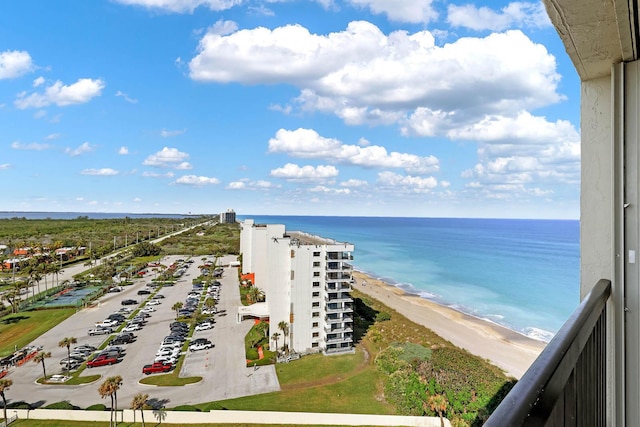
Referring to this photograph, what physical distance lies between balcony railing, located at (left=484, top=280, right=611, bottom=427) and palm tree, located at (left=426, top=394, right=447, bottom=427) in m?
8.95

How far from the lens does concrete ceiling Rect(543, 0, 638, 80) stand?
0.90 m

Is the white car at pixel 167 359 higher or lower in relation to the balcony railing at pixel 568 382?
lower

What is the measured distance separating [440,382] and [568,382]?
36.0ft

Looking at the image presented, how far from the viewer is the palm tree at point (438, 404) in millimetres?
8695

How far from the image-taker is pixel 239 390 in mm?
10117

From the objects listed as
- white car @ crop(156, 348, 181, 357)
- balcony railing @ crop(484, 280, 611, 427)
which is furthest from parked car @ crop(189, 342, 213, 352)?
balcony railing @ crop(484, 280, 611, 427)

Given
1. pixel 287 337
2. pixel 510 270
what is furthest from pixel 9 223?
pixel 510 270

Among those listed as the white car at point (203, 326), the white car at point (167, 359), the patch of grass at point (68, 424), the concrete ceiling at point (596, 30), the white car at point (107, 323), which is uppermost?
the concrete ceiling at point (596, 30)

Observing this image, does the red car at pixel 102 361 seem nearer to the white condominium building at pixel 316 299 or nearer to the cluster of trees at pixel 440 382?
the white condominium building at pixel 316 299

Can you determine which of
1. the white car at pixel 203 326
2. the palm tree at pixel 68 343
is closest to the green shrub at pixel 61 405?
the palm tree at pixel 68 343

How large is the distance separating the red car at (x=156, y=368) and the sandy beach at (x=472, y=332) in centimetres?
1057

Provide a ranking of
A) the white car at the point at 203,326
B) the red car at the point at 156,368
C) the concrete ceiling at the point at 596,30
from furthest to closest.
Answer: the white car at the point at 203,326
the red car at the point at 156,368
the concrete ceiling at the point at 596,30

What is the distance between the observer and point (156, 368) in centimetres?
1138

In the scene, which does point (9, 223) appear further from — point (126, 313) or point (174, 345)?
point (174, 345)
